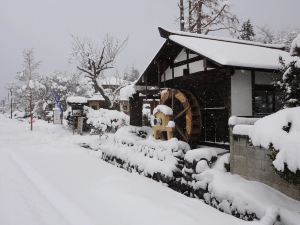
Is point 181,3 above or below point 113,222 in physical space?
above

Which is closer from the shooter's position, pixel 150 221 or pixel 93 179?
pixel 150 221

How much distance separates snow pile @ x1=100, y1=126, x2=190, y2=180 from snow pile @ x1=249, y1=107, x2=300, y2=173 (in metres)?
4.11

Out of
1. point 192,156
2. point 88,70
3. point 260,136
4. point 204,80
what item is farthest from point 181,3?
point 260,136

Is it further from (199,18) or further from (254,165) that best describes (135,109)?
(199,18)

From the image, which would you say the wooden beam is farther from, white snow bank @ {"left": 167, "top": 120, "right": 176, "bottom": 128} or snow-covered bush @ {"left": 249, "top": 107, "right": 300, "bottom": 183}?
snow-covered bush @ {"left": 249, "top": 107, "right": 300, "bottom": 183}

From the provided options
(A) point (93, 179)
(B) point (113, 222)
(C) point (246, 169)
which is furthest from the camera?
(A) point (93, 179)

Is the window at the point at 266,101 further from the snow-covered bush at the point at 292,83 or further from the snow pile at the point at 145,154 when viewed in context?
the snow-covered bush at the point at 292,83

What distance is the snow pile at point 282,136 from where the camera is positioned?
17.4ft

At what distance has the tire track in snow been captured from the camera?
6.32 meters

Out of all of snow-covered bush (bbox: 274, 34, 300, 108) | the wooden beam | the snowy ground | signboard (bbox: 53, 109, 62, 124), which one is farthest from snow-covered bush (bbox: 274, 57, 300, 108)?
signboard (bbox: 53, 109, 62, 124)

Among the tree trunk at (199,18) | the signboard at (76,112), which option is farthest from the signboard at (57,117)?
the tree trunk at (199,18)

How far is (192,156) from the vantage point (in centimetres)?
937

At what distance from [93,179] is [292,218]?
20.3 ft

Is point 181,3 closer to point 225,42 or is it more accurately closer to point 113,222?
point 225,42
